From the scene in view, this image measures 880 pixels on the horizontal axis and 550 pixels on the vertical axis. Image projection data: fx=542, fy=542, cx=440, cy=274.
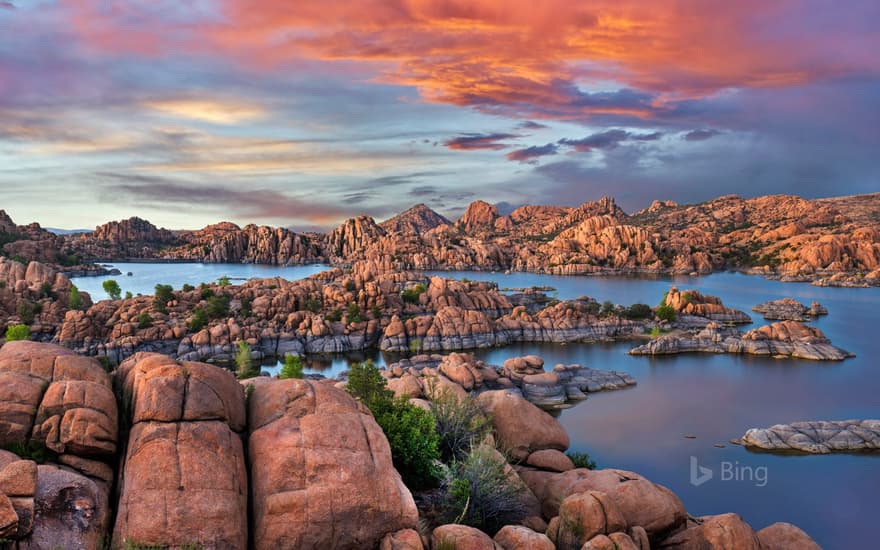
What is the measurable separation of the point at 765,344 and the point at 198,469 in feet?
283

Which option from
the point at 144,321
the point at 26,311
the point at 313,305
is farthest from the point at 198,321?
the point at 26,311

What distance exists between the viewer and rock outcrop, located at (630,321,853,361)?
78.5m

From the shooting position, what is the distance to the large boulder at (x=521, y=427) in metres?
28.4

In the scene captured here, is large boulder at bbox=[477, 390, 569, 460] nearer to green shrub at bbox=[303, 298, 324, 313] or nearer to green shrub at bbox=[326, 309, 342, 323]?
green shrub at bbox=[326, 309, 342, 323]

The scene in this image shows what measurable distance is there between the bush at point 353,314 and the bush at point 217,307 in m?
22.0

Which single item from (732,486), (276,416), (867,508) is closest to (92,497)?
(276,416)

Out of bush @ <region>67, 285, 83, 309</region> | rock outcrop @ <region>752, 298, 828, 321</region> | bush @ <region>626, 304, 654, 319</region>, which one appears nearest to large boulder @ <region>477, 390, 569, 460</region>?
bush @ <region>626, 304, 654, 319</region>

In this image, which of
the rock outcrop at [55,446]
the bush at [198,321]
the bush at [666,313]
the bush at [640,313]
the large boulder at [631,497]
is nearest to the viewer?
the rock outcrop at [55,446]

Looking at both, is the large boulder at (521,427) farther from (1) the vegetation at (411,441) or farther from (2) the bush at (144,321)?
(2) the bush at (144,321)

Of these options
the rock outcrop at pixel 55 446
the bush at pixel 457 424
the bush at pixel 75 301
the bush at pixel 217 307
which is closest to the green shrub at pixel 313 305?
the bush at pixel 217 307

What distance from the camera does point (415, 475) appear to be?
20453 millimetres

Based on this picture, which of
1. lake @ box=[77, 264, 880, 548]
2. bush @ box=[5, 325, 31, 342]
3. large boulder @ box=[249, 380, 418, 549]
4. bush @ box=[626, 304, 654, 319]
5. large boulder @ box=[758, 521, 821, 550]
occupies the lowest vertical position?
lake @ box=[77, 264, 880, 548]

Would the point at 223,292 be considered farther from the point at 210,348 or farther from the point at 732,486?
the point at 732,486

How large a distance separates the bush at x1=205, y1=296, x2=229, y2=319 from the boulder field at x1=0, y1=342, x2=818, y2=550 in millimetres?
84425
